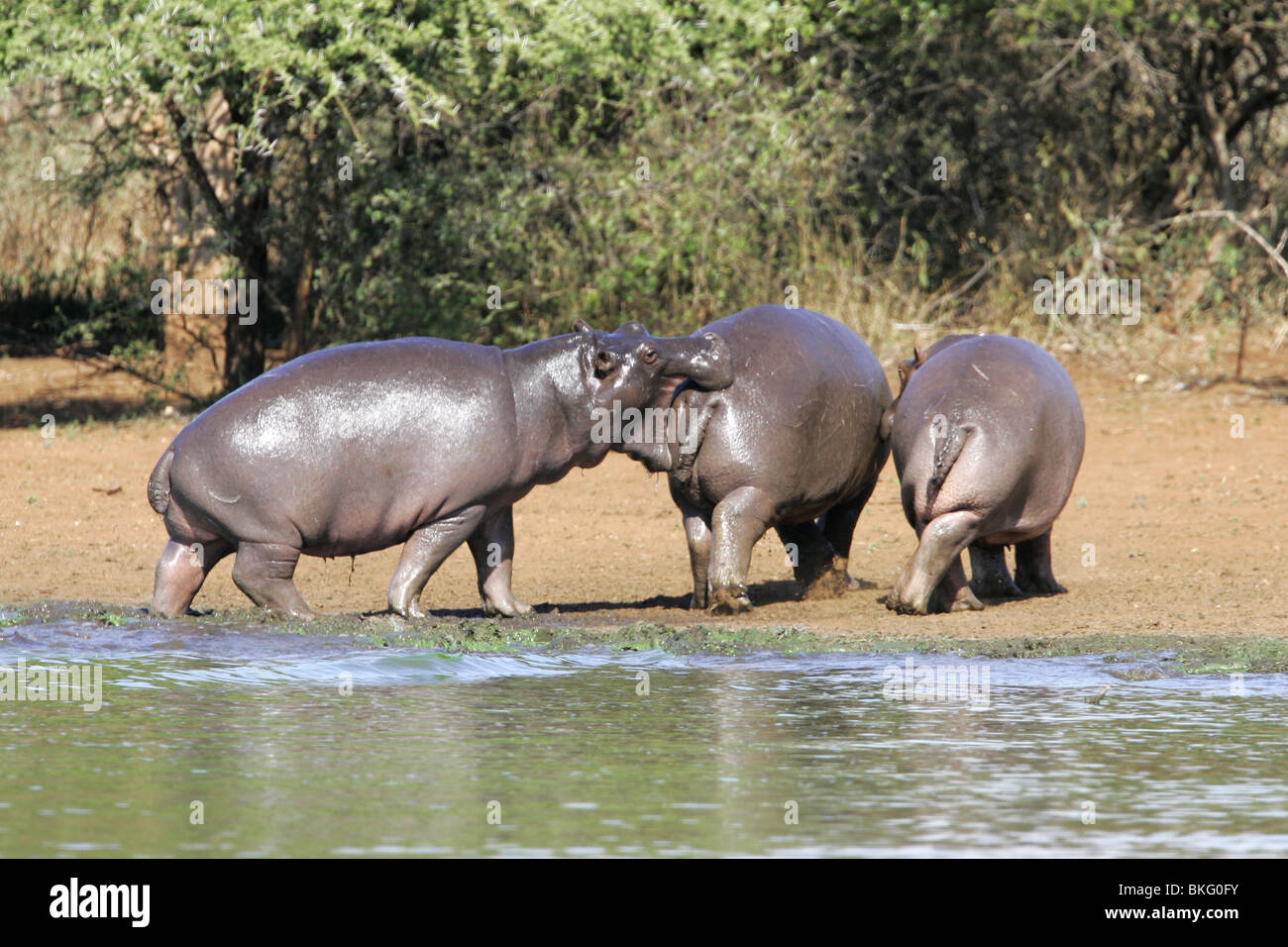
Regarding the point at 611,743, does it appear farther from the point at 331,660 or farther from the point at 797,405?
the point at 797,405

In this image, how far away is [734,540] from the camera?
8.80m

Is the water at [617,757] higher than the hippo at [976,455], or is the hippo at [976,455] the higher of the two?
the hippo at [976,455]

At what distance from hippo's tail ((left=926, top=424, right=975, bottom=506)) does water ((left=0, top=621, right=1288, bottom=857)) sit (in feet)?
3.80

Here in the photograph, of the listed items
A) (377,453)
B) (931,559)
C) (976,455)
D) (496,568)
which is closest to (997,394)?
(976,455)

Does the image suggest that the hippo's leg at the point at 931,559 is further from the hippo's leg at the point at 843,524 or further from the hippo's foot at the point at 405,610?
the hippo's foot at the point at 405,610

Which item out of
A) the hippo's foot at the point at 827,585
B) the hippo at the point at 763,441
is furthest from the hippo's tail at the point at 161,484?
the hippo's foot at the point at 827,585

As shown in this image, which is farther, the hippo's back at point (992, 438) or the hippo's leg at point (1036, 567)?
the hippo's leg at point (1036, 567)

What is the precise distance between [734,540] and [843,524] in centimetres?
108

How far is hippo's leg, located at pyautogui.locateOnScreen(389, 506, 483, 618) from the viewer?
8.16 m

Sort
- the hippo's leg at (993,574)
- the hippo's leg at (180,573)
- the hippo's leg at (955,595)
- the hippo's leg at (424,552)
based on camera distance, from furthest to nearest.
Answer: the hippo's leg at (993,574) < the hippo's leg at (955,595) < the hippo's leg at (180,573) < the hippo's leg at (424,552)

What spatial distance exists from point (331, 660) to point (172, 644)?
2.85ft

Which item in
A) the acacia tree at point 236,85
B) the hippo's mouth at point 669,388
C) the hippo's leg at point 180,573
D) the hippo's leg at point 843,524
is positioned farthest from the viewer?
the acacia tree at point 236,85

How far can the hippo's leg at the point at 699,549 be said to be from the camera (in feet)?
29.8
